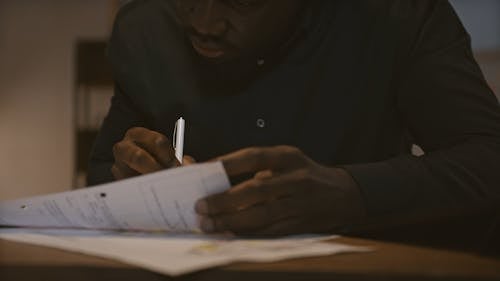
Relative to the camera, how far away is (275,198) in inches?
27.0

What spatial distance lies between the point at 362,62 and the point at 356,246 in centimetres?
67

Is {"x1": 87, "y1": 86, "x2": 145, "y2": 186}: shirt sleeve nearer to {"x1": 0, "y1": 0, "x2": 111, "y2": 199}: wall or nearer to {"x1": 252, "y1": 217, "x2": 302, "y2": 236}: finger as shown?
{"x1": 252, "y1": 217, "x2": 302, "y2": 236}: finger

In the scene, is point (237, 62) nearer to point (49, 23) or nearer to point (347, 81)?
point (347, 81)

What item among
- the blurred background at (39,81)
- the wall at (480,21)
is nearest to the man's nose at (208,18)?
the wall at (480,21)

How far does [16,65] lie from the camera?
4141 mm

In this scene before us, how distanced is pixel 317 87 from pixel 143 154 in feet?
1.72

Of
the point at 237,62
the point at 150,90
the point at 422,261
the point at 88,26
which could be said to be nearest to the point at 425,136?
the point at 237,62

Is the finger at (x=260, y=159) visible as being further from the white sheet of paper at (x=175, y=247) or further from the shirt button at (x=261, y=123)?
the shirt button at (x=261, y=123)

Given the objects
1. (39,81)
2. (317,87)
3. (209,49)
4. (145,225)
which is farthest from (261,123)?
(39,81)

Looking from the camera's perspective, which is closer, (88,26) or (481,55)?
(481,55)

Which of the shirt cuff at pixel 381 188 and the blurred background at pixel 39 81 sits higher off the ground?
the shirt cuff at pixel 381 188

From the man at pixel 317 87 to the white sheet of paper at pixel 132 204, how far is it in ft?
0.98

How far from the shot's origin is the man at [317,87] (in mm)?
957

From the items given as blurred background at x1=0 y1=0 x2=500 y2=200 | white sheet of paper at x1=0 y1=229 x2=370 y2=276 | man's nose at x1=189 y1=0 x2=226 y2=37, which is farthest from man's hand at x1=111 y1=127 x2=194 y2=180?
blurred background at x1=0 y1=0 x2=500 y2=200
